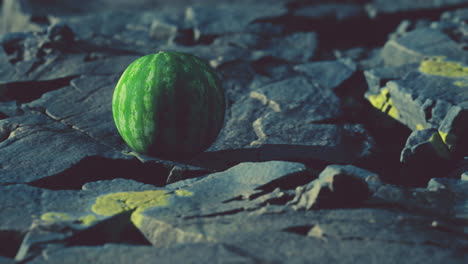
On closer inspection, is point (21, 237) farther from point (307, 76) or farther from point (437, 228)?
point (307, 76)

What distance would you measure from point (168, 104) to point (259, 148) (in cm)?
66

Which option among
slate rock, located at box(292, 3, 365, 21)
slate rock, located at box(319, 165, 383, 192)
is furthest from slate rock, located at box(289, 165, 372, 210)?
slate rock, located at box(292, 3, 365, 21)

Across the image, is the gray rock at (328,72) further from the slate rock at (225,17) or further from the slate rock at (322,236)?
the slate rock at (322,236)

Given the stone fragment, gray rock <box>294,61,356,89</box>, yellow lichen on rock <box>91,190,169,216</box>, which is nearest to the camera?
yellow lichen on rock <box>91,190,169,216</box>

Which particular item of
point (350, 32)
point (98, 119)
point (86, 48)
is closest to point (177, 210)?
point (98, 119)

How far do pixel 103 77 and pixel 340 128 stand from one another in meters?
1.84

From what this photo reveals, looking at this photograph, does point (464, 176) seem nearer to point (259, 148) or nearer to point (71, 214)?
point (259, 148)

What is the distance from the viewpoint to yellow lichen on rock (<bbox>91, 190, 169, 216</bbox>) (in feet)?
7.42

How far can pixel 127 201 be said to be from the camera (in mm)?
2338

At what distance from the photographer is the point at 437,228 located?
6.91ft

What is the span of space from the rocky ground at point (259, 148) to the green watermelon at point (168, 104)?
140 mm

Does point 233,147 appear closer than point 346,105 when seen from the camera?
Yes

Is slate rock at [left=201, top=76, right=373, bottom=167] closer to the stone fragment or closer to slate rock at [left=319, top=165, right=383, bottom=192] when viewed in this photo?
the stone fragment

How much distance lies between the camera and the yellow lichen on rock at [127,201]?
2.26m
